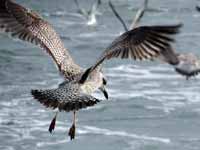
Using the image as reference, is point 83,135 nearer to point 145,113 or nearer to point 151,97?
point 145,113

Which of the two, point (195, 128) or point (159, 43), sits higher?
point (159, 43)

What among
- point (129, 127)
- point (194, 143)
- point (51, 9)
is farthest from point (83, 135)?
point (51, 9)

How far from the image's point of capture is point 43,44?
689 cm

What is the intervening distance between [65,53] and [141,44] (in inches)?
40.1

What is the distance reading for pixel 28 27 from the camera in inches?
279

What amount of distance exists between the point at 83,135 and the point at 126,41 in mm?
9905

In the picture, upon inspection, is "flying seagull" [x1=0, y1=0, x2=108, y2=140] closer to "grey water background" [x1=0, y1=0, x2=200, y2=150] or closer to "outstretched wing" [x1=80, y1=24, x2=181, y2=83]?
"outstretched wing" [x1=80, y1=24, x2=181, y2=83]

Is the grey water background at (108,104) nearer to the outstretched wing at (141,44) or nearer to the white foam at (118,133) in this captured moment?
the white foam at (118,133)

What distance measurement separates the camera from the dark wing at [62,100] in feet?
18.4

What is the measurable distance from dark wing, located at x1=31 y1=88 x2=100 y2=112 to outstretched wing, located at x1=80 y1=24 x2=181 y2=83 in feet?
0.91

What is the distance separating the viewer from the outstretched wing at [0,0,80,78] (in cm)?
686

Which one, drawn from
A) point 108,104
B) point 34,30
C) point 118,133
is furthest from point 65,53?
point 108,104

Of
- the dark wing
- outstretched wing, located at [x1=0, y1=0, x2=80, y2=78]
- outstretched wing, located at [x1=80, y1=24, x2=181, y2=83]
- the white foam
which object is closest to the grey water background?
the white foam

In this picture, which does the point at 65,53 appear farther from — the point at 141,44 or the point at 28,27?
the point at 141,44
